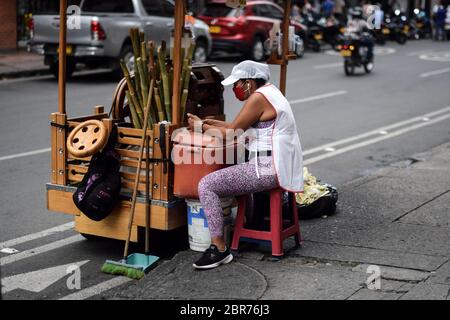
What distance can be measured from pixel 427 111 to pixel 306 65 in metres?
7.77

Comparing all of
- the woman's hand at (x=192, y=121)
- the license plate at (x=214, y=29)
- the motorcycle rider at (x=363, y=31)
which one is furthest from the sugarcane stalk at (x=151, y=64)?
the license plate at (x=214, y=29)

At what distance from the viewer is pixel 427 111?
15.1 metres

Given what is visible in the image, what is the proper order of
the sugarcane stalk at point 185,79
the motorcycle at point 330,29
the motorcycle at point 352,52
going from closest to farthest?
the sugarcane stalk at point 185,79 → the motorcycle at point 352,52 → the motorcycle at point 330,29

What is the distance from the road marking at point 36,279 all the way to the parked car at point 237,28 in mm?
16766

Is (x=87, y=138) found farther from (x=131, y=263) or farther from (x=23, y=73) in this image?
(x=23, y=73)

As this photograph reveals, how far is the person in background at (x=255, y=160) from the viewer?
20.0 ft

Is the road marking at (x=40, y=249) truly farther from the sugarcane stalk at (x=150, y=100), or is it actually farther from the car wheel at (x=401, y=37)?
the car wheel at (x=401, y=37)

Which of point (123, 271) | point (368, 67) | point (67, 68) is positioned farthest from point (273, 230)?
point (368, 67)

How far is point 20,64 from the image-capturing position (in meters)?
19.5

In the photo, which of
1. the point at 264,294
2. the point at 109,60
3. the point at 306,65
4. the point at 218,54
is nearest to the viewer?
the point at 264,294

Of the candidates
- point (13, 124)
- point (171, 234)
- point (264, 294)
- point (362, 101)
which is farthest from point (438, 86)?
point (264, 294)

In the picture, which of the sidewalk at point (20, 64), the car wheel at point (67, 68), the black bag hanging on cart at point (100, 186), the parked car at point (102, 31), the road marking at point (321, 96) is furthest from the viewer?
the sidewalk at point (20, 64)

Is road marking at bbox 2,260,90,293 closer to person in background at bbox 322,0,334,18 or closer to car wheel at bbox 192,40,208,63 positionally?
car wheel at bbox 192,40,208,63
